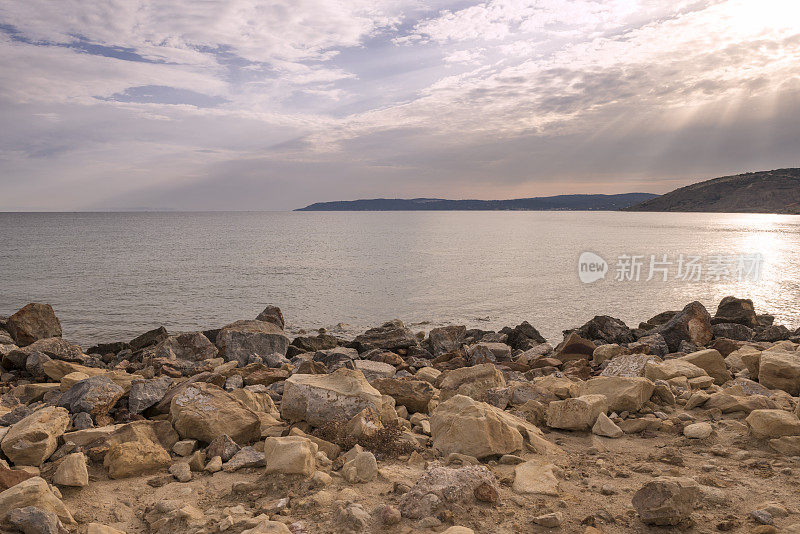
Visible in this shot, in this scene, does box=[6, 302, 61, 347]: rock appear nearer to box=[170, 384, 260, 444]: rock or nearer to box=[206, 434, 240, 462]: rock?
box=[170, 384, 260, 444]: rock

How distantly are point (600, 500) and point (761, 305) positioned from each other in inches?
1156

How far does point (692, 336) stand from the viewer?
17.4 metres

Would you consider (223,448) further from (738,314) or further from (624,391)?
(738,314)

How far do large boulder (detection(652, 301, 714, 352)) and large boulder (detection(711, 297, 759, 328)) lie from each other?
4071 millimetres

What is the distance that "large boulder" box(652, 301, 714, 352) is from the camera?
17469mm

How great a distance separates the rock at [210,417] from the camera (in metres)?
7.06

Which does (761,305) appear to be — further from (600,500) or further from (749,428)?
(600,500)

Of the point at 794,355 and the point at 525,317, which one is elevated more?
the point at 794,355

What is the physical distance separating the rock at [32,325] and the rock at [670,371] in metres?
21.9

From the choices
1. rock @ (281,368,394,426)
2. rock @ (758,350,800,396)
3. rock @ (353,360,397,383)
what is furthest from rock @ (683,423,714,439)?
rock @ (353,360,397,383)

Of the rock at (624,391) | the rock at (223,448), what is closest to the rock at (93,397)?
the rock at (223,448)

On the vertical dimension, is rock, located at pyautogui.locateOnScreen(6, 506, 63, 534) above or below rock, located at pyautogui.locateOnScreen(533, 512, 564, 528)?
above

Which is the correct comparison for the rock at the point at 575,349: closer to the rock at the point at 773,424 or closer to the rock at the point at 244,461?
the rock at the point at 773,424

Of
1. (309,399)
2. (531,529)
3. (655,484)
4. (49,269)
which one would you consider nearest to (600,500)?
(655,484)
